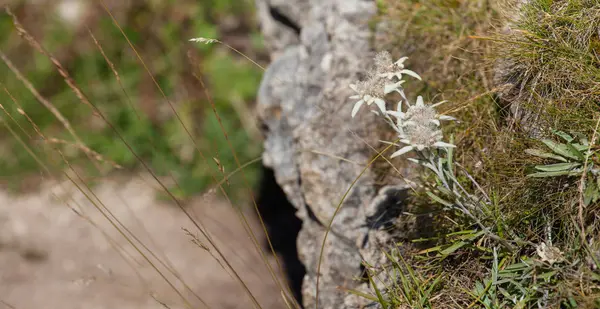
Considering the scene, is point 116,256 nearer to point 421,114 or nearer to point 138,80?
point 138,80

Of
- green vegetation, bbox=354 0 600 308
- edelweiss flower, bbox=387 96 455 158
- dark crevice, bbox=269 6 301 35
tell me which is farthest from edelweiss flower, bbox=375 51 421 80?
dark crevice, bbox=269 6 301 35

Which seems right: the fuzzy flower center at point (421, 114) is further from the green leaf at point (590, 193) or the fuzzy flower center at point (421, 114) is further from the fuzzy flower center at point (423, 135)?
the green leaf at point (590, 193)

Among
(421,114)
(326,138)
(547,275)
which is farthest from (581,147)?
(326,138)

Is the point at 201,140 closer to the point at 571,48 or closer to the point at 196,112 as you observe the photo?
the point at 196,112

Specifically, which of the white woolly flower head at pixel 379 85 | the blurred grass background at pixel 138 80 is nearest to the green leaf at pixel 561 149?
the white woolly flower head at pixel 379 85

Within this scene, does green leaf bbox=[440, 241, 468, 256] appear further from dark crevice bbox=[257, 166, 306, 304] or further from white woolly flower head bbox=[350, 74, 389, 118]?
dark crevice bbox=[257, 166, 306, 304]

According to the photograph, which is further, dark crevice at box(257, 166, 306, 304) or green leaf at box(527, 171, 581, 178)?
dark crevice at box(257, 166, 306, 304)

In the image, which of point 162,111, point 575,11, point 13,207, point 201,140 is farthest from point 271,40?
point 13,207
